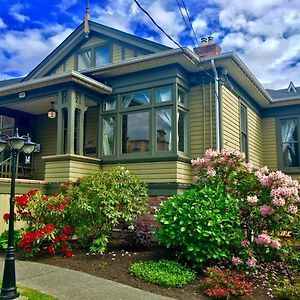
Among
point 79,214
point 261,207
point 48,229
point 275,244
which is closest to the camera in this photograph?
point 275,244

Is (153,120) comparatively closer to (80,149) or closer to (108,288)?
(80,149)

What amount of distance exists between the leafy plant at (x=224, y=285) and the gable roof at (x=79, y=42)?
731 cm

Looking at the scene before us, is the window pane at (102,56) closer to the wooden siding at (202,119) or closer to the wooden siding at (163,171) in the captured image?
the wooden siding at (202,119)

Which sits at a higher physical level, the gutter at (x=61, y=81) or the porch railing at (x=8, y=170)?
the gutter at (x=61, y=81)

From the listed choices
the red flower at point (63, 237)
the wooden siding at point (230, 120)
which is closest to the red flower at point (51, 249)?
the red flower at point (63, 237)

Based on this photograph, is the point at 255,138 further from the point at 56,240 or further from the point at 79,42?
the point at 56,240

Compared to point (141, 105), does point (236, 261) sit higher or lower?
Result: lower

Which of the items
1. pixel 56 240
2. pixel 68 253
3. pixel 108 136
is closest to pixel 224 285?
pixel 68 253

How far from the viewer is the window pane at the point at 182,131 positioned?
949 centimetres

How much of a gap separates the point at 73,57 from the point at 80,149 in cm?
440

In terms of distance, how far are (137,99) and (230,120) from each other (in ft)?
9.82

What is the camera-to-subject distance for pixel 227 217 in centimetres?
607

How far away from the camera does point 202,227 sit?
19.3ft

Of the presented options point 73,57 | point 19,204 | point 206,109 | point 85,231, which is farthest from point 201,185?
point 73,57
